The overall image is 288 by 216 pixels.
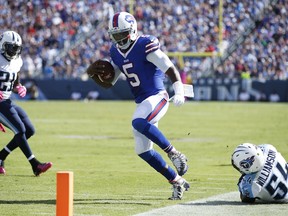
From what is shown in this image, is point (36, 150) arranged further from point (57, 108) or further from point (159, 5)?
point (159, 5)

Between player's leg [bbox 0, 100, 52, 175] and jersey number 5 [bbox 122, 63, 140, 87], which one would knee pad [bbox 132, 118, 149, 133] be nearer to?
jersey number 5 [bbox 122, 63, 140, 87]

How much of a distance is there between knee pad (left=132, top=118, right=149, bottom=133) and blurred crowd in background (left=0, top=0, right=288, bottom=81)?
956 inches

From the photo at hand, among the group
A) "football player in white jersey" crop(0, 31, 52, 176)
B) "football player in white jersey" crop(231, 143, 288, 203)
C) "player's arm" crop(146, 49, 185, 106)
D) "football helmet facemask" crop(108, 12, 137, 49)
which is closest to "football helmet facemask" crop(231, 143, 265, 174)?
"football player in white jersey" crop(231, 143, 288, 203)

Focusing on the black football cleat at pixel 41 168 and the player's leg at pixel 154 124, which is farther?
the black football cleat at pixel 41 168

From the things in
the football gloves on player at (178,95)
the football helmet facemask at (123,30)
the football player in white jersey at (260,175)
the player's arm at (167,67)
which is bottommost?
the football player in white jersey at (260,175)

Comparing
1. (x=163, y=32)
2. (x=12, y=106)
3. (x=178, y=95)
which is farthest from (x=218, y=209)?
(x=163, y=32)

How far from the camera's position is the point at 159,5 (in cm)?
3488

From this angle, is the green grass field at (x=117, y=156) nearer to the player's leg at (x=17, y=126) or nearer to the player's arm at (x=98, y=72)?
the player's leg at (x=17, y=126)

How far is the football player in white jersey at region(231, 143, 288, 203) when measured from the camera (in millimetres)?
7918

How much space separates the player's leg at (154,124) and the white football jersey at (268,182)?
80 cm

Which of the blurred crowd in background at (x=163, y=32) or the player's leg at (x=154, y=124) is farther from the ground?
the player's leg at (x=154, y=124)

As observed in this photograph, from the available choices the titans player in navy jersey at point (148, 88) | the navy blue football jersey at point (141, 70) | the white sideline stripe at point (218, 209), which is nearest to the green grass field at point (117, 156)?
A: the white sideline stripe at point (218, 209)

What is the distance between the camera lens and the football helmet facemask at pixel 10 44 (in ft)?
35.1

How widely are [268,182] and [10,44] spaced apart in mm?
4281
